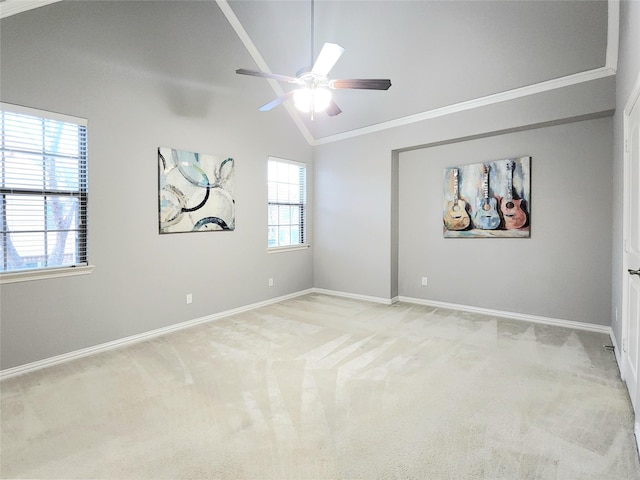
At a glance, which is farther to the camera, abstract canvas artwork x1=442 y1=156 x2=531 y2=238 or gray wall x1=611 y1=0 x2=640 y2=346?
abstract canvas artwork x1=442 y1=156 x2=531 y2=238

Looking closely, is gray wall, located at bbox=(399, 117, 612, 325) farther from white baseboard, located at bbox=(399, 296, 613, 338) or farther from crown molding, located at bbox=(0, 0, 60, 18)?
crown molding, located at bbox=(0, 0, 60, 18)

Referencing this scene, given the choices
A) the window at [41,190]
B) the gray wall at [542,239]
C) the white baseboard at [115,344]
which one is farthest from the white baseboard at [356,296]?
the window at [41,190]

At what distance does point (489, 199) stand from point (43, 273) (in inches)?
194

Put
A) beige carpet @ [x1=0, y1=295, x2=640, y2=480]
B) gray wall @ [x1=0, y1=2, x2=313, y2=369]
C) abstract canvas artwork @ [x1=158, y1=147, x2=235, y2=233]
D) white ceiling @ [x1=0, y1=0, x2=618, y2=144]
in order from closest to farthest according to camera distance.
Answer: beige carpet @ [x1=0, y1=295, x2=640, y2=480]
gray wall @ [x1=0, y1=2, x2=313, y2=369]
white ceiling @ [x1=0, y1=0, x2=618, y2=144]
abstract canvas artwork @ [x1=158, y1=147, x2=235, y2=233]

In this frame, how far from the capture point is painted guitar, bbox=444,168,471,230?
14.7 feet

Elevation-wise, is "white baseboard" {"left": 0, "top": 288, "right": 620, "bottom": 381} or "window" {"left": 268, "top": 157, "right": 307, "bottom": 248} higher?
"window" {"left": 268, "top": 157, "right": 307, "bottom": 248}

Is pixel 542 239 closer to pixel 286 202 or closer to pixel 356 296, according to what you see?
pixel 356 296

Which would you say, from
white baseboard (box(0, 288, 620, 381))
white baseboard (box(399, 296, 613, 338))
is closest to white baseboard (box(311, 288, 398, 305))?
white baseboard (box(0, 288, 620, 381))

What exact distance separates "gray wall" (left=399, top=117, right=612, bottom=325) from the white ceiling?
0.62 metres

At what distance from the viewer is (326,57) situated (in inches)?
100

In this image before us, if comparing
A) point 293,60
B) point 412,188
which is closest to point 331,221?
point 412,188

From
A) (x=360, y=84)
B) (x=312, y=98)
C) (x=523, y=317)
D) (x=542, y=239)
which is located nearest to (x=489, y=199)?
(x=542, y=239)

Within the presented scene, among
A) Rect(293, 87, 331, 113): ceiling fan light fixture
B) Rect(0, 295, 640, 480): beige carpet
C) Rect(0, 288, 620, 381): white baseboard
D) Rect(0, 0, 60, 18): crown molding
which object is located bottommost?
Rect(0, 295, 640, 480): beige carpet

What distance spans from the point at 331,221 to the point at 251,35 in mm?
2919
